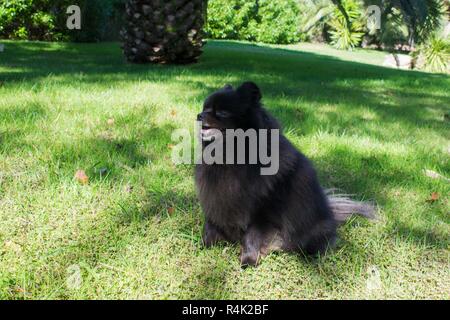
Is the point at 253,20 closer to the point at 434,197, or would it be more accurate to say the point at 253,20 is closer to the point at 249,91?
the point at 434,197

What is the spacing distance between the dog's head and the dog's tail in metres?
0.88

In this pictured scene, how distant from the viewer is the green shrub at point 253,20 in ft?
75.6

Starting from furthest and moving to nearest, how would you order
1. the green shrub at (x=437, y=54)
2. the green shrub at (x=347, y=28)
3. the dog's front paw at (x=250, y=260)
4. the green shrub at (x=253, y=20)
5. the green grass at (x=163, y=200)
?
the green shrub at (x=347, y=28) < the green shrub at (x=253, y=20) < the green shrub at (x=437, y=54) < the dog's front paw at (x=250, y=260) < the green grass at (x=163, y=200)

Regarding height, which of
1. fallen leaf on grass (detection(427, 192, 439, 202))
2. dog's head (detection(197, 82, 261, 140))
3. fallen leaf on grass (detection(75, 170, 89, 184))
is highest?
dog's head (detection(197, 82, 261, 140))

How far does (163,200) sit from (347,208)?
116 centimetres

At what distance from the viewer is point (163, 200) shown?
2783 millimetres

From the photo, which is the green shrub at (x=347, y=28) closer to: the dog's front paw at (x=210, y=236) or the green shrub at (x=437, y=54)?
the green shrub at (x=437, y=54)

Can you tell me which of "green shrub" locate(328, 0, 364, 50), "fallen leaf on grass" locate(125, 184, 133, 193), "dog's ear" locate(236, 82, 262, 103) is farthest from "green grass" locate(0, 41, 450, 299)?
"green shrub" locate(328, 0, 364, 50)

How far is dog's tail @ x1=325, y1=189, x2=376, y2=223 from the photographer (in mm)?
2709

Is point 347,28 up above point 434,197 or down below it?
above

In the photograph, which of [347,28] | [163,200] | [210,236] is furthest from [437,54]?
[210,236]

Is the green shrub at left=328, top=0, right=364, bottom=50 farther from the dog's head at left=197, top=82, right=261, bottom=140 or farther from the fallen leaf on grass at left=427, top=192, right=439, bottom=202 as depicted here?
the dog's head at left=197, top=82, right=261, bottom=140

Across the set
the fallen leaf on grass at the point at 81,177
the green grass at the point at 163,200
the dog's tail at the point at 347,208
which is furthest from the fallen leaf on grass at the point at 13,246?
the dog's tail at the point at 347,208

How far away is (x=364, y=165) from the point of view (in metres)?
3.60
